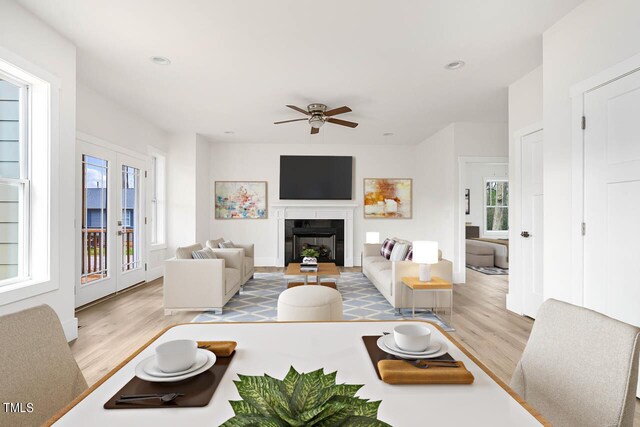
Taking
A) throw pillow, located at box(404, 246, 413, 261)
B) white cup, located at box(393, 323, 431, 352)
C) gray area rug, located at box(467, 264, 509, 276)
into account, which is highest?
white cup, located at box(393, 323, 431, 352)

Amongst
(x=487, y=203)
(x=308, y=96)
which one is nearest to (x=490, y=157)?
(x=308, y=96)

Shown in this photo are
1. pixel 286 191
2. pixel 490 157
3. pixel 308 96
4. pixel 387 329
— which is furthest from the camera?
pixel 286 191

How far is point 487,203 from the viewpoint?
9391 millimetres

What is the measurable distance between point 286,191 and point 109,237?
3463 millimetres

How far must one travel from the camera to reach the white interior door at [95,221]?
3.99 m

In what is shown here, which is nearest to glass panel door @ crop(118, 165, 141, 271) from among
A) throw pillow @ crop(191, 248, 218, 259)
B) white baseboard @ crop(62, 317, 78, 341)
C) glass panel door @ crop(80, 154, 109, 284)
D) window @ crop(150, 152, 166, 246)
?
glass panel door @ crop(80, 154, 109, 284)

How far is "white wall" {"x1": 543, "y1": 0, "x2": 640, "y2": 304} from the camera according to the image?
7.29 ft

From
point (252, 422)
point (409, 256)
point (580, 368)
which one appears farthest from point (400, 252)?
point (252, 422)

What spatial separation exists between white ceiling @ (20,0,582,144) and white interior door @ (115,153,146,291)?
88 centimetres

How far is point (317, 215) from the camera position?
281 inches

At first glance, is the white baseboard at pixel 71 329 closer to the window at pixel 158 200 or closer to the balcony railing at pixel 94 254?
the balcony railing at pixel 94 254

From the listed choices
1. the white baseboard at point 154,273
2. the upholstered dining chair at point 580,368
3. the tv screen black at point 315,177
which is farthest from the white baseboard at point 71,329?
the tv screen black at point 315,177

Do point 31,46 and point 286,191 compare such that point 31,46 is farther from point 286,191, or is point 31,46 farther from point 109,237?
point 286,191

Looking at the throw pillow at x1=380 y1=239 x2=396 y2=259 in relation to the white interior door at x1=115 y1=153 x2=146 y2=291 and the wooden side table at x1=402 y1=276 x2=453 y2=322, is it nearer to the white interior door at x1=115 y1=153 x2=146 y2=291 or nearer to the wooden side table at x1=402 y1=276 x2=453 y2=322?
the wooden side table at x1=402 y1=276 x2=453 y2=322
